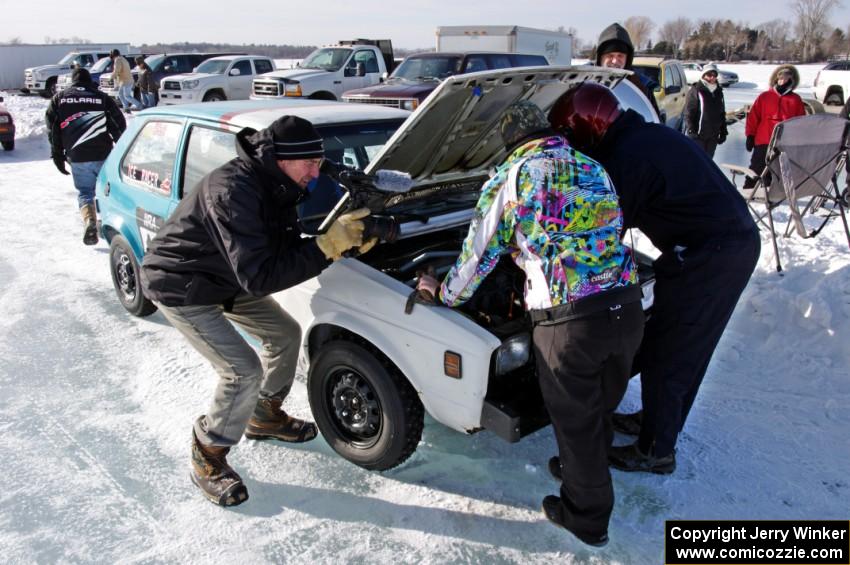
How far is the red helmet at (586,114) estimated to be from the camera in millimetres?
2781

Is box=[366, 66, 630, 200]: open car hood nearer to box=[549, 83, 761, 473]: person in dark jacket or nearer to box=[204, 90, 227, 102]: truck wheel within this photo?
box=[549, 83, 761, 473]: person in dark jacket

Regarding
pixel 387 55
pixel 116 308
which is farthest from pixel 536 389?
pixel 387 55

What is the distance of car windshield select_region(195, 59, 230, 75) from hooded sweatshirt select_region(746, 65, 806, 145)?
51.3ft

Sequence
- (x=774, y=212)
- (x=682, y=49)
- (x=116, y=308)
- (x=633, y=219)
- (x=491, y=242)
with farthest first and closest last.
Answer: (x=682, y=49)
(x=774, y=212)
(x=116, y=308)
(x=633, y=219)
(x=491, y=242)

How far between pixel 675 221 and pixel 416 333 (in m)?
1.33

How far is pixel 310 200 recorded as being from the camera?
3637 mm

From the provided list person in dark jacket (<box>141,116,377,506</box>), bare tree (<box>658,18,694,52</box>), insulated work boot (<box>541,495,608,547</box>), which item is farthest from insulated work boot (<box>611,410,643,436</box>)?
bare tree (<box>658,18,694,52</box>)

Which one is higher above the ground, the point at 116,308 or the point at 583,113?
the point at 583,113

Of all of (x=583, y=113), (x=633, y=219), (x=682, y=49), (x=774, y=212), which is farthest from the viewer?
(x=682, y=49)

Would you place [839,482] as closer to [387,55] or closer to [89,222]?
[89,222]

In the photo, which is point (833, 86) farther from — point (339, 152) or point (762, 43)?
point (762, 43)

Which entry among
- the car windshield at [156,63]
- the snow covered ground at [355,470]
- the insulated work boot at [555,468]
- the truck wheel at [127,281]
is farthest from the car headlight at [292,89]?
the insulated work boot at [555,468]

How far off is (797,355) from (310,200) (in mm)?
3514

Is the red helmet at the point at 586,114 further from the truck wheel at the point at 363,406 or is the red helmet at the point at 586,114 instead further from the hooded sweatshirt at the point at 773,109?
the hooded sweatshirt at the point at 773,109
